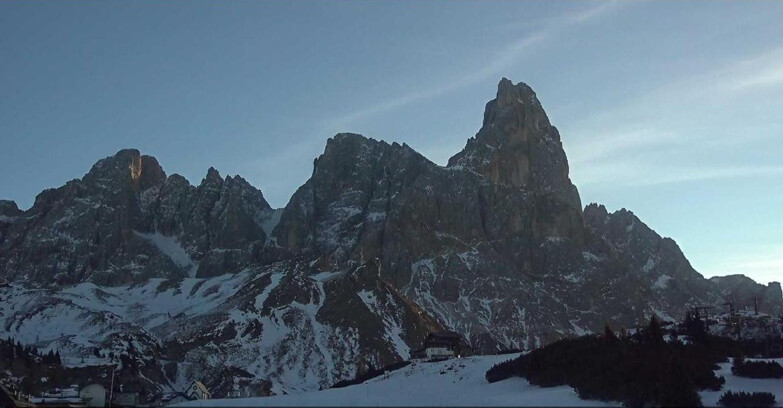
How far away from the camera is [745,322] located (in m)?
151

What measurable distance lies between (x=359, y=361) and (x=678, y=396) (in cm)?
13705

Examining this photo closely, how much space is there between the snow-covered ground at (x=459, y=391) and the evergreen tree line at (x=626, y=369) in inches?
47.6

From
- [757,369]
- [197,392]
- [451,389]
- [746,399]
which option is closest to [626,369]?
[746,399]

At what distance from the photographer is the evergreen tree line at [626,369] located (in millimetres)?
61688

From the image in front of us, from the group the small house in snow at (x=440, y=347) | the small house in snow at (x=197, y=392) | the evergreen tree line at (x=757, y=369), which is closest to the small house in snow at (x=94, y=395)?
the small house in snow at (x=197, y=392)

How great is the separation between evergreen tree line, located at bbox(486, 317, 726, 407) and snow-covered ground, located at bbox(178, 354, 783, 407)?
1.21 metres

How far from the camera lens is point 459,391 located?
89.1m

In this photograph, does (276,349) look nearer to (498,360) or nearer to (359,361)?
(359,361)

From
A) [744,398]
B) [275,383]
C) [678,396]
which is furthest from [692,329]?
[275,383]

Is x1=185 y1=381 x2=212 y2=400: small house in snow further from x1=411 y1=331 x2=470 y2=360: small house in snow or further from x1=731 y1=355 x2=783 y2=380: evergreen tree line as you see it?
x1=731 y1=355 x2=783 y2=380: evergreen tree line

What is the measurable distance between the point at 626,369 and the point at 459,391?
81.0 feet

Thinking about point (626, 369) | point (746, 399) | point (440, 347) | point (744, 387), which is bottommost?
point (746, 399)

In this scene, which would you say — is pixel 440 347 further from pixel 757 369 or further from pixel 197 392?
pixel 757 369

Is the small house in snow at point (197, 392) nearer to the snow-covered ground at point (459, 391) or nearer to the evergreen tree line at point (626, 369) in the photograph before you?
the snow-covered ground at point (459, 391)
